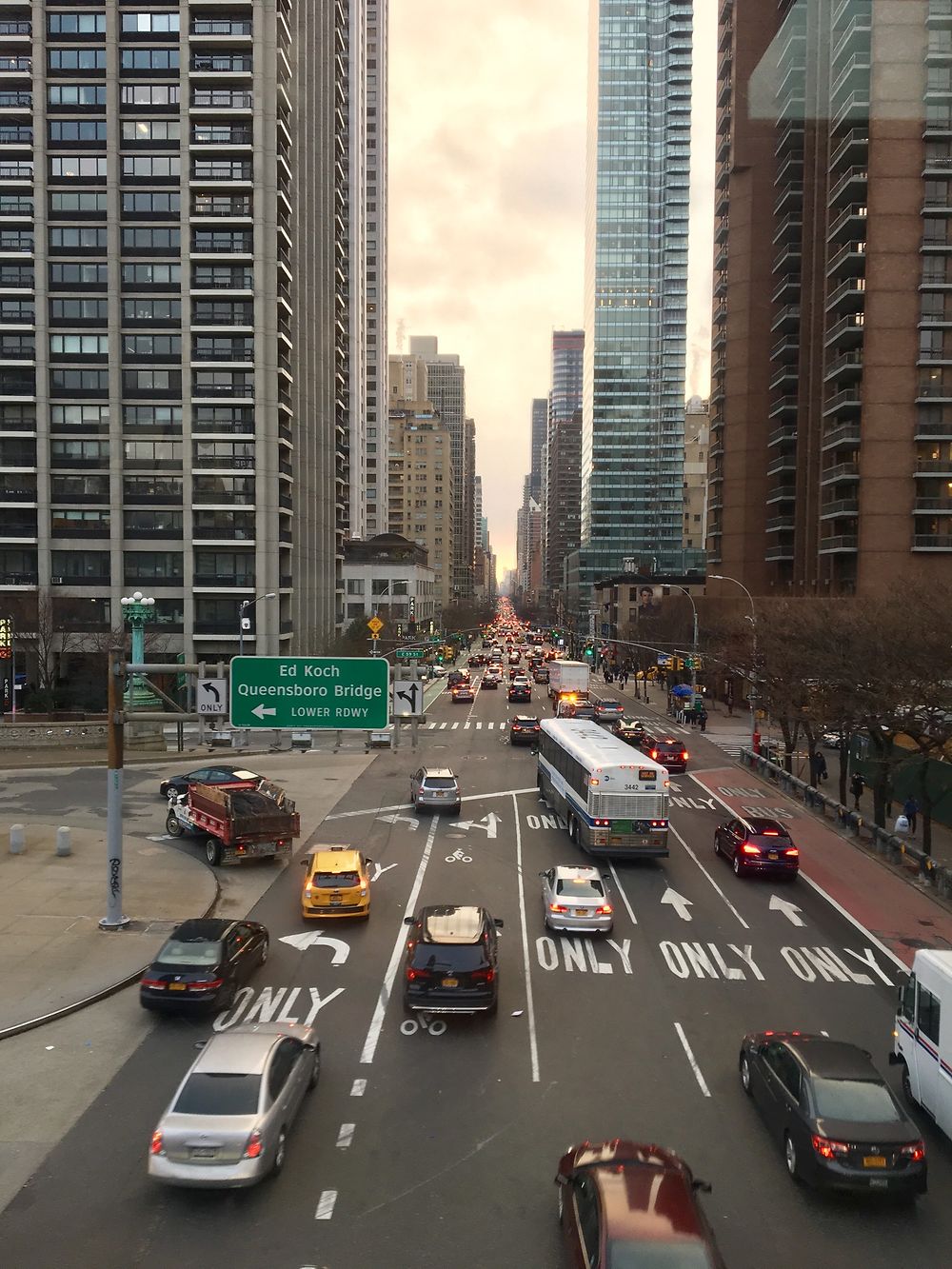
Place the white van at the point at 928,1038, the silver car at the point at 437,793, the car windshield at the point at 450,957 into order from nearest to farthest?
the white van at the point at 928,1038, the car windshield at the point at 450,957, the silver car at the point at 437,793

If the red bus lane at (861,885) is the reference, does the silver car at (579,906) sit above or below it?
above

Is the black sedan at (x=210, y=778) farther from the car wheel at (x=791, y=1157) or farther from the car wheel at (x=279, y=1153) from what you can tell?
the car wheel at (x=791, y=1157)

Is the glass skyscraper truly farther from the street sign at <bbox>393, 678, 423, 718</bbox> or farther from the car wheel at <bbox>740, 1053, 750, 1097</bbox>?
the car wheel at <bbox>740, 1053, 750, 1097</bbox>

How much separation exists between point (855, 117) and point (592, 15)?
156565 mm

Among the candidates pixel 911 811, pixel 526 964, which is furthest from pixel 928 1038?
pixel 911 811

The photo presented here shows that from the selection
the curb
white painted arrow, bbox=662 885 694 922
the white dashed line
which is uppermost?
the white dashed line

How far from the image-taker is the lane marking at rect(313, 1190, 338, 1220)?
10.1m

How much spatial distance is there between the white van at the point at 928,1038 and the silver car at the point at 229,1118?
8.83 meters

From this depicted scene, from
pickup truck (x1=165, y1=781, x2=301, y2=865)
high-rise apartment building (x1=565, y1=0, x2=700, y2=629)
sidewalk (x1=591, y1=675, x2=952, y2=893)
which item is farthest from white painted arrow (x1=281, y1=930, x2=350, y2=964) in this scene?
high-rise apartment building (x1=565, y1=0, x2=700, y2=629)

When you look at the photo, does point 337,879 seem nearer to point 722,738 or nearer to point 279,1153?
point 279,1153

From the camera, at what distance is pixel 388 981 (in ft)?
57.9

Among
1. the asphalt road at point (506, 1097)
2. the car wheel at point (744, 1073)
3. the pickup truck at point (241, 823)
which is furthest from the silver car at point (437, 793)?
the car wheel at point (744, 1073)

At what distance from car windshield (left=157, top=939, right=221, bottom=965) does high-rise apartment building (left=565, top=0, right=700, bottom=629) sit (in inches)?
6244

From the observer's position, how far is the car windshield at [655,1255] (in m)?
7.96
